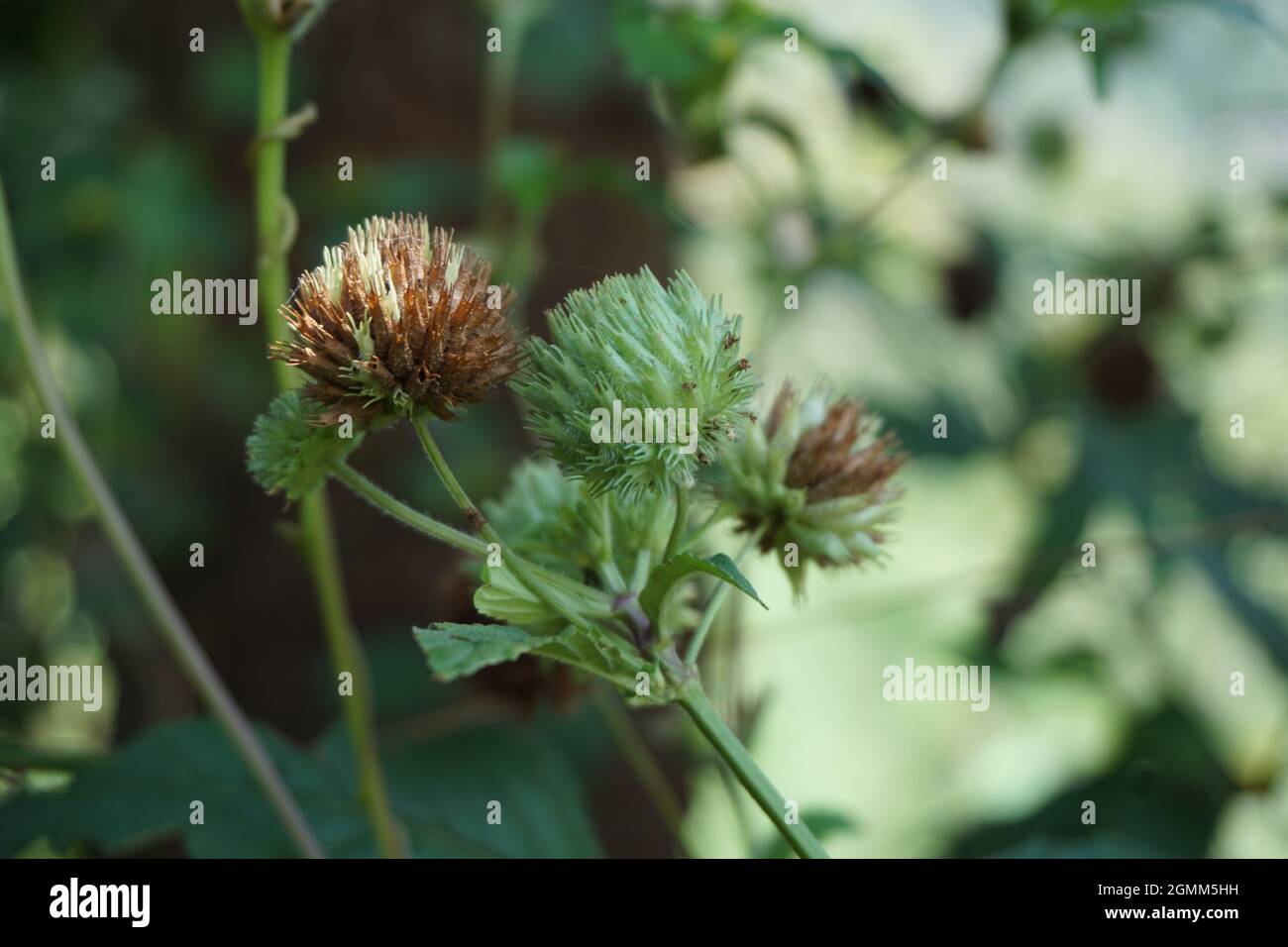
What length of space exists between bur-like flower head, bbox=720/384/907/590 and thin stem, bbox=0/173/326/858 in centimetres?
44

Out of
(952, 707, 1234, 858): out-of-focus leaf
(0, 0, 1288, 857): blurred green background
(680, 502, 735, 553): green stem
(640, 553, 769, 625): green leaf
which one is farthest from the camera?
(0, 0, 1288, 857): blurred green background

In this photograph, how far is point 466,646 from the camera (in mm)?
597

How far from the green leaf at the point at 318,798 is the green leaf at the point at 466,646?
526mm

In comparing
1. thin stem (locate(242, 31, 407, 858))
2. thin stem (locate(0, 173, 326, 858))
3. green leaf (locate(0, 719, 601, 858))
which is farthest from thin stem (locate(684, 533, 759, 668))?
green leaf (locate(0, 719, 601, 858))

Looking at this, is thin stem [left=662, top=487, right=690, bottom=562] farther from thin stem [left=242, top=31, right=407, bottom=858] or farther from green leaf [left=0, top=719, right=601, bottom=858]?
green leaf [left=0, top=719, right=601, bottom=858]

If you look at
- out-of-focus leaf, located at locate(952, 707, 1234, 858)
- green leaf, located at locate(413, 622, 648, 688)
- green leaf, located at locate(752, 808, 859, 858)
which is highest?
green leaf, located at locate(413, 622, 648, 688)

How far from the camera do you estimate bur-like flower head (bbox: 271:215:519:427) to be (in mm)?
639

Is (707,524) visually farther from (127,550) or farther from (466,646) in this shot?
(127,550)

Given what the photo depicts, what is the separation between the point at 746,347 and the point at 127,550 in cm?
93

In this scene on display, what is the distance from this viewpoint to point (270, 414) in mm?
691

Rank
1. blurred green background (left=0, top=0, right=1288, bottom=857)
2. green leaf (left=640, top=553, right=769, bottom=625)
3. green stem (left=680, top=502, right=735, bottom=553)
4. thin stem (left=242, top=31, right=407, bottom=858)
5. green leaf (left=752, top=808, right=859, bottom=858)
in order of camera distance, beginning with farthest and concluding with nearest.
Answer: blurred green background (left=0, top=0, right=1288, bottom=857) → green leaf (left=752, top=808, right=859, bottom=858) → thin stem (left=242, top=31, right=407, bottom=858) → green stem (left=680, top=502, right=735, bottom=553) → green leaf (left=640, top=553, right=769, bottom=625)

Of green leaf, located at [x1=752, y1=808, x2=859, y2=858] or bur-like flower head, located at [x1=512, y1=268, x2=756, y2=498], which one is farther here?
green leaf, located at [x1=752, y1=808, x2=859, y2=858]

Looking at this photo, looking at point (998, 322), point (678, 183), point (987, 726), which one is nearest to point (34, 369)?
point (678, 183)
